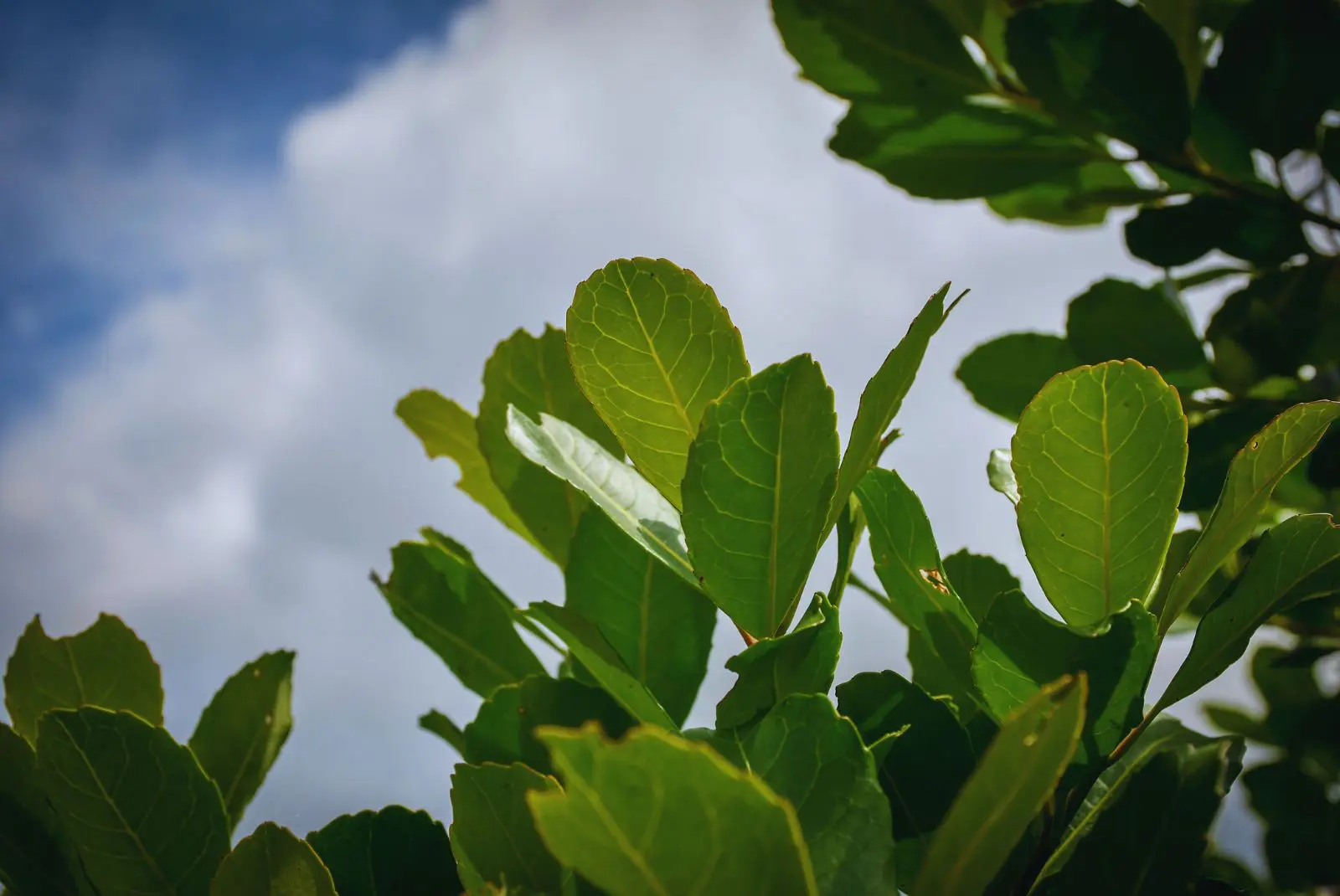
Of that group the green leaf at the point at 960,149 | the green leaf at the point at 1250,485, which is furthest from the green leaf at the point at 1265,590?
the green leaf at the point at 960,149

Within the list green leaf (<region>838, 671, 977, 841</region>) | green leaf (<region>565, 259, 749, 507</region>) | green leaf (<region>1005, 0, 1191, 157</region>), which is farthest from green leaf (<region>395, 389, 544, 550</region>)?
green leaf (<region>1005, 0, 1191, 157</region>)

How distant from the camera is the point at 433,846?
73 centimetres

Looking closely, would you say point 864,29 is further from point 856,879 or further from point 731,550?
point 856,879

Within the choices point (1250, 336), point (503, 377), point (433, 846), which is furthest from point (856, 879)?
point (1250, 336)

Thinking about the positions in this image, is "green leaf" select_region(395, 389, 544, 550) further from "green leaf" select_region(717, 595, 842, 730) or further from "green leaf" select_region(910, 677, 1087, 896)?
"green leaf" select_region(910, 677, 1087, 896)

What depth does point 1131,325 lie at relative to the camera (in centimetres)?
127

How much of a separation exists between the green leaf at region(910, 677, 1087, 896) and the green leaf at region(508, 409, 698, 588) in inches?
9.9

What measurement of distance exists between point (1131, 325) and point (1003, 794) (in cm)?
97

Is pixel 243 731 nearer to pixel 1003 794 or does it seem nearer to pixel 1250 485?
pixel 1003 794

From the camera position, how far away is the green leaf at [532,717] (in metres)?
0.71

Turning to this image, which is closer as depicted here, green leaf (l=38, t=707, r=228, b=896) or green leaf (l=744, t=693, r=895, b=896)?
green leaf (l=744, t=693, r=895, b=896)

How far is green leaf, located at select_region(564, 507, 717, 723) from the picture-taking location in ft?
2.55

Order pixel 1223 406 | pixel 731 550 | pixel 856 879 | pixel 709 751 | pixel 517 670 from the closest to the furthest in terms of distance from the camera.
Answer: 1. pixel 709 751
2. pixel 856 879
3. pixel 731 550
4. pixel 517 670
5. pixel 1223 406

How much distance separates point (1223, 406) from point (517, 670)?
1052 mm
